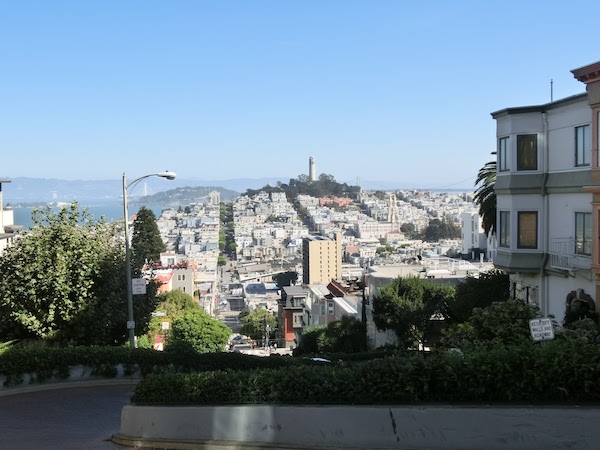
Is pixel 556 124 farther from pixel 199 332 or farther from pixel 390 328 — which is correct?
pixel 199 332

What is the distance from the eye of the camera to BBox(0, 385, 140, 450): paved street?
381 inches

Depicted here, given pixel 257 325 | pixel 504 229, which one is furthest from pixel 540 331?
pixel 257 325

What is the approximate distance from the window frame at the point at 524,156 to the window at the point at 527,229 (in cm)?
124

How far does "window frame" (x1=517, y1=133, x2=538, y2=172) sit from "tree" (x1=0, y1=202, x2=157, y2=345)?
1158 centimetres

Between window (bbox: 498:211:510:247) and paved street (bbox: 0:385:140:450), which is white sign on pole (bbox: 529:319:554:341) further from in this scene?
window (bbox: 498:211:510:247)

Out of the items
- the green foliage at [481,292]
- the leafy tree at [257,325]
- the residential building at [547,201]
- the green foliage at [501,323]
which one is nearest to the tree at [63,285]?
the green foliage at [501,323]

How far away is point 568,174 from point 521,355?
12.7 metres

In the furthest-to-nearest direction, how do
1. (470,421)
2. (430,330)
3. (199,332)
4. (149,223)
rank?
(149,223), (199,332), (430,330), (470,421)

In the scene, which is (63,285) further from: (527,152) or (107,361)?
(527,152)

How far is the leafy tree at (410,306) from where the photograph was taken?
3475 centimetres

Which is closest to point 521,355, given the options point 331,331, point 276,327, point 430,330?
point 430,330

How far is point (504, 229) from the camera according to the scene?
2217 cm

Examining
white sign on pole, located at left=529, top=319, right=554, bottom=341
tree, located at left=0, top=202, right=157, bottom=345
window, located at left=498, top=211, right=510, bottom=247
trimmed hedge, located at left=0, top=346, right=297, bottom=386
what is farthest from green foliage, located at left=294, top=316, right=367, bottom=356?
white sign on pole, located at left=529, top=319, right=554, bottom=341

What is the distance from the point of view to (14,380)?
15164 millimetres
